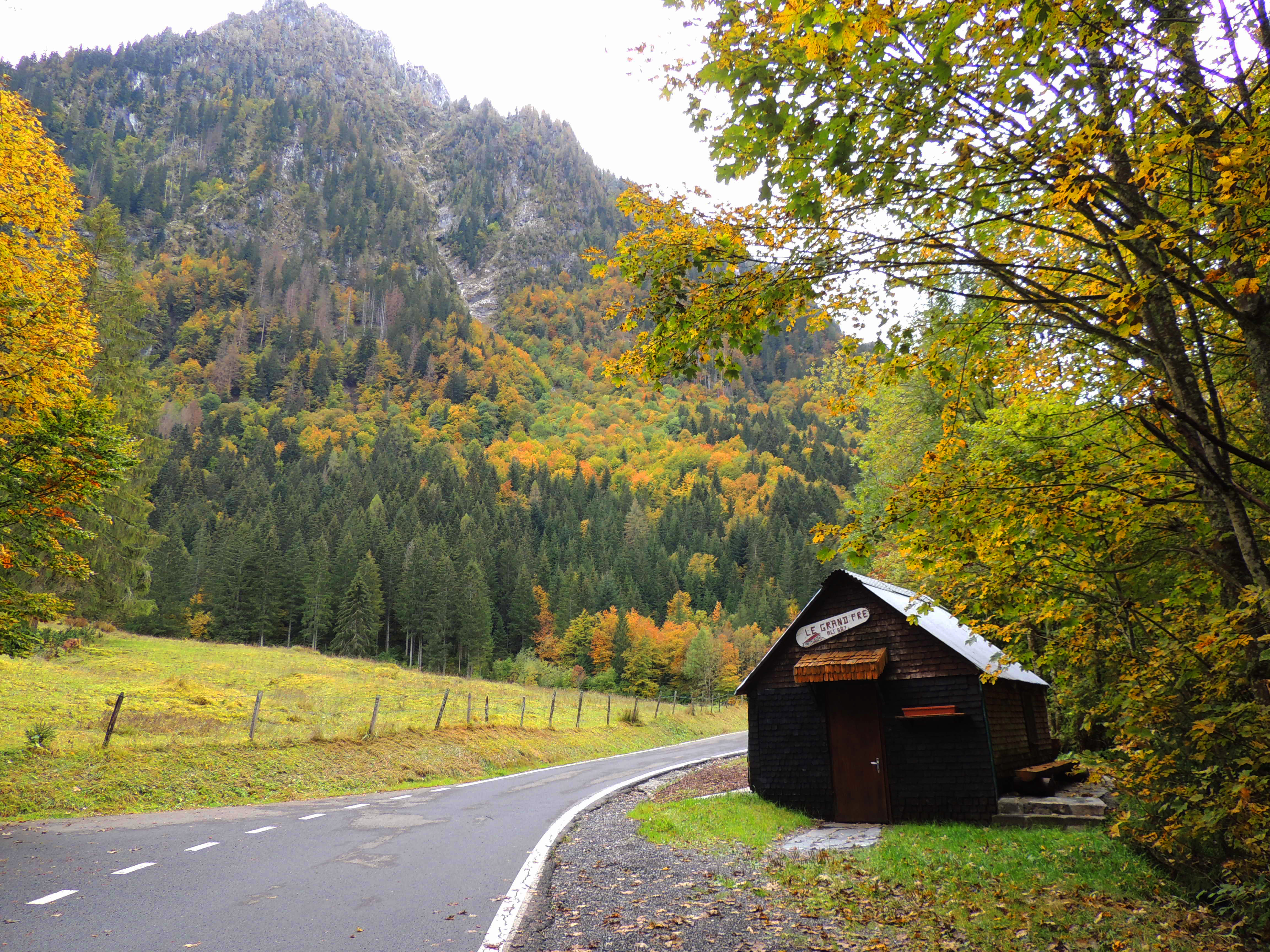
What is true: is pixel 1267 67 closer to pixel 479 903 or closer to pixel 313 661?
pixel 479 903

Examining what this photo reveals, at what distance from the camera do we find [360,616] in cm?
6291

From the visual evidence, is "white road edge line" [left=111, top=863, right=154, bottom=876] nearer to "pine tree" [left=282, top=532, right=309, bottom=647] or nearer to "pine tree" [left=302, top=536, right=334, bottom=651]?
"pine tree" [left=302, top=536, right=334, bottom=651]

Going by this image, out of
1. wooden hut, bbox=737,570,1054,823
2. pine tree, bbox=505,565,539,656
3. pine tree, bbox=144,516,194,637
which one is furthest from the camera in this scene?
pine tree, bbox=505,565,539,656

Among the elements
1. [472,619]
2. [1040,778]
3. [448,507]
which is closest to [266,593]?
[472,619]

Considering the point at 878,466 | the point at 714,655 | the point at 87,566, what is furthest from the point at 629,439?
the point at 87,566

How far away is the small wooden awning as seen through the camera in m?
14.2

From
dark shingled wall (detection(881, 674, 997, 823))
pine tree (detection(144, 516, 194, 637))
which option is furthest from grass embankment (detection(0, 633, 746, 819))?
pine tree (detection(144, 516, 194, 637))

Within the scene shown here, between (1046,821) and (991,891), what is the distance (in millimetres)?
5743

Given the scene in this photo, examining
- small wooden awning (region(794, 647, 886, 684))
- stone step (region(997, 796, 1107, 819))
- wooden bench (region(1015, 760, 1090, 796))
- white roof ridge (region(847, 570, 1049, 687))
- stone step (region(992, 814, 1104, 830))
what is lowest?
Answer: stone step (region(992, 814, 1104, 830))

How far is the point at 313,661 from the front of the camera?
4528cm

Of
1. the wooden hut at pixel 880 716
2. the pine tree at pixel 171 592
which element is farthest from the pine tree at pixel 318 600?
the wooden hut at pixel 880 716

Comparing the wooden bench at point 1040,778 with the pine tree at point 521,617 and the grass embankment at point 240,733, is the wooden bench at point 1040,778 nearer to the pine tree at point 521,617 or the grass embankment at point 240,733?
the grass embankment at point 240,733

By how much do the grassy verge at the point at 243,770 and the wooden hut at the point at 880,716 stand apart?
984 cm

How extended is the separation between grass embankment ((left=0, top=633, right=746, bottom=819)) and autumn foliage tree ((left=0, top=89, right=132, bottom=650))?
4.80 m
